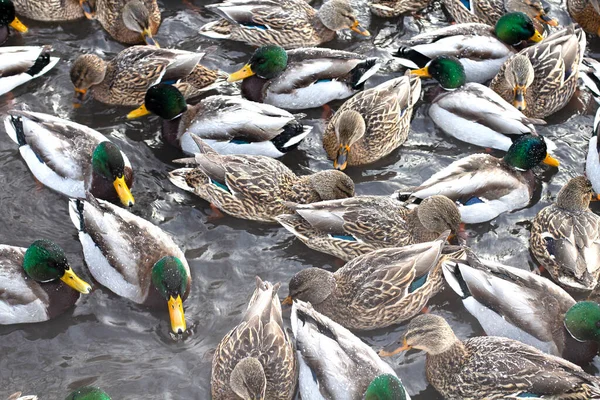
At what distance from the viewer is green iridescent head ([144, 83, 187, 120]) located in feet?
27.7

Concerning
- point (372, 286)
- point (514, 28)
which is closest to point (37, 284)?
point (372, 286)

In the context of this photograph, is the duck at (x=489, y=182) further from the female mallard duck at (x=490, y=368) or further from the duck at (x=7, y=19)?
the duck at (x=7, y=19)

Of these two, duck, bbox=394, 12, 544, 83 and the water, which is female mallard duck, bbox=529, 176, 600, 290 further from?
duck, bbox=394, 12, 544, 83

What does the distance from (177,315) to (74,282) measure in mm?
941

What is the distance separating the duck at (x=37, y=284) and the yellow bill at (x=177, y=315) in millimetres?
764

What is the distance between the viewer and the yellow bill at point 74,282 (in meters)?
6.96

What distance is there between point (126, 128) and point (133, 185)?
0.92m

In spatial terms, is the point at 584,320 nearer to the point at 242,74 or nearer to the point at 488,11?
the point at 242,74

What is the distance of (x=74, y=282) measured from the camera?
697 cm

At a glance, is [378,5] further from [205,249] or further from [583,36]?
[205,249]

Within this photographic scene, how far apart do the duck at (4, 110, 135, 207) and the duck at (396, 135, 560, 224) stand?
2.64m

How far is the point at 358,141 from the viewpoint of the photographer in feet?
27.8

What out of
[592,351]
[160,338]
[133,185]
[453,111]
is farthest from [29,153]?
[592,351]

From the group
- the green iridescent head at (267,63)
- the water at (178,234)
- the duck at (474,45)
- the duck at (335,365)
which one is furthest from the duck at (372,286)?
the duck at (474,45)
